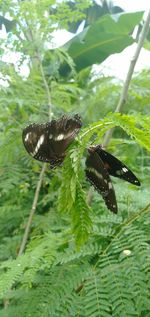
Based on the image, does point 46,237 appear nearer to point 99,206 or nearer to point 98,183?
point 99,206

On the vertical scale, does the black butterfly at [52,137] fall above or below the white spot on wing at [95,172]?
above

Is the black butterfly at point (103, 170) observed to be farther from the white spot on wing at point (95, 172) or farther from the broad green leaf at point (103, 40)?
the broad green leaf at point (103, 40)

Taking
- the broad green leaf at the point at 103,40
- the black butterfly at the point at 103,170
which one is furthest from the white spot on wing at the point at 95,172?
the broad green leaf at the point at 103,40

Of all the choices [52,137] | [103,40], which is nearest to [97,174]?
[52,137]

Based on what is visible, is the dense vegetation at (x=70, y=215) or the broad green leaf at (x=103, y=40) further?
the broad green leaf at (x=103, y=40)

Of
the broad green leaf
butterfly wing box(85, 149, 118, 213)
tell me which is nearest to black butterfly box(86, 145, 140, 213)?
butterfly wing box(85, 149, 118, 213)

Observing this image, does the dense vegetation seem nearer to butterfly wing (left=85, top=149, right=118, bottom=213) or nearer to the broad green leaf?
butterfly wing (left=85, top=149, right=118, bottom=213)
